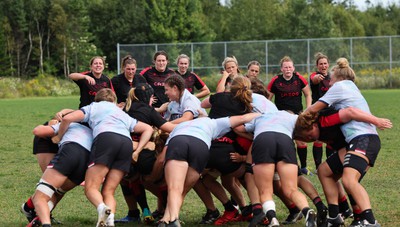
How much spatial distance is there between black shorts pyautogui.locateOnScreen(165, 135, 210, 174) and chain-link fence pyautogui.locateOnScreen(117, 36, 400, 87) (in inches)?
1322

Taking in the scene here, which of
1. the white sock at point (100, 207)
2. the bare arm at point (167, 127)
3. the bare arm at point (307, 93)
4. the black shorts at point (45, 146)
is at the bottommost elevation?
the white sock at point (100, 207)

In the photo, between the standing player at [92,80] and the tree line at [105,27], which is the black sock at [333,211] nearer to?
the standing player at [92,80]

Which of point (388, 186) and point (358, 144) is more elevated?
point (358, 144)

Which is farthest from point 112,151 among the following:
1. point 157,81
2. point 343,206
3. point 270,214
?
point 157,81

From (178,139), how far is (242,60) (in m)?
35.3

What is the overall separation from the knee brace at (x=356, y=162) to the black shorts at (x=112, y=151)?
2215mm

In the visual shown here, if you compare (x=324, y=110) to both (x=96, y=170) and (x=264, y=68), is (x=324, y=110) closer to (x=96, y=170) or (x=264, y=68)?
(x=96, y=170)

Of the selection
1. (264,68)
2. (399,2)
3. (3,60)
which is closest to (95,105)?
(264,68)

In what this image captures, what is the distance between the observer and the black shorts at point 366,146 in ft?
24.6

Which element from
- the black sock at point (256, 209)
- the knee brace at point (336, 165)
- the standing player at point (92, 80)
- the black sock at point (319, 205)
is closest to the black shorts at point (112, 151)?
the black sock at point (256, 209)

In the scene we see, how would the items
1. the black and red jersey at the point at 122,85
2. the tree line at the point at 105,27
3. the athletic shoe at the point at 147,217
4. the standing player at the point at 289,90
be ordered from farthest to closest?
1. the tree line at the point at 105,27
2. the standing player at the point at 289,90
3. the black and red jersey at the point at 122,85
4. the athletic shoe at the point at 147,217

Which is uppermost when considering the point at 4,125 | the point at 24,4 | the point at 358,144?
the point at 24,4

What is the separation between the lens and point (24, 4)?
62438 mm

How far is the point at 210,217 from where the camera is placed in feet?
27.7
